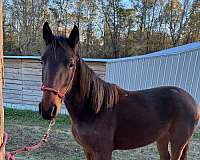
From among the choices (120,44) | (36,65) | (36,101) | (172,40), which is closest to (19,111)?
(36,101)

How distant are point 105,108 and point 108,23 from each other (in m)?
11.2

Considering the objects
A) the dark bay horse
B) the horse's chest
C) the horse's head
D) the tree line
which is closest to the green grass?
the dark bay horse

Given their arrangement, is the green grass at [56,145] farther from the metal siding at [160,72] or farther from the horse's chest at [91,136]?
the horse's chest at [91,136]

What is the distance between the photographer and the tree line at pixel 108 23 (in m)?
12.4

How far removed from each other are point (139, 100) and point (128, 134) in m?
0.30

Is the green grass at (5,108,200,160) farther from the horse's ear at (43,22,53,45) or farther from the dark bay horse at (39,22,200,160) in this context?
the horse's ear at (43,22,53,45)

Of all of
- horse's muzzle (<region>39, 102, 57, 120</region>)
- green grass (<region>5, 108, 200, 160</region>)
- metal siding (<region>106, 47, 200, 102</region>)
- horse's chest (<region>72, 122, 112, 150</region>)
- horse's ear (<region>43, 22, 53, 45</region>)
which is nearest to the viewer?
horse's muzzle (<region>39, 102, 57, 120</region>)

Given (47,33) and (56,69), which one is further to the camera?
(47,33)

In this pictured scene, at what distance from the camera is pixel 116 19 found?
13.2 metres

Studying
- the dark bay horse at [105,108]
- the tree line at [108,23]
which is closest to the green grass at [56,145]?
the dark bay horse at [105,108]

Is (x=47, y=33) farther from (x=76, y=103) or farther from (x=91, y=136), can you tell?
(x=91, y=136)

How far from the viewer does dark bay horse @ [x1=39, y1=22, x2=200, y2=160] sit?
185 centimetres

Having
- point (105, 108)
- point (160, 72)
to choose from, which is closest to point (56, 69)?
point (105, 108)

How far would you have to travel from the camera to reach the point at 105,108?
226 cm
